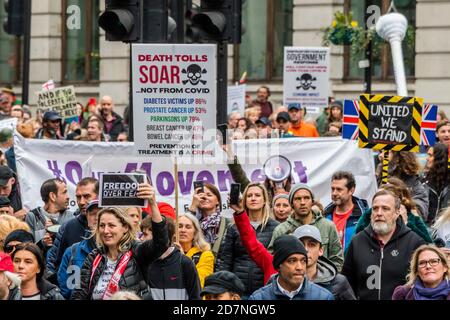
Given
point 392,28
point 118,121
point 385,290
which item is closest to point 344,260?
point 385,290

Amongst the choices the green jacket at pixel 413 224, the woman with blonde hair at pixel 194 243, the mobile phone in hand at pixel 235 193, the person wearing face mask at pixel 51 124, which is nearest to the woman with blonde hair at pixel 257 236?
the woman with blonde hair at pixel 194 243

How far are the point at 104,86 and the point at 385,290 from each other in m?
21.1

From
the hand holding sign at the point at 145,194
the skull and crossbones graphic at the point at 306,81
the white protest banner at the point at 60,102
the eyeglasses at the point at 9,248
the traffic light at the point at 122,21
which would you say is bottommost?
the eyeglasses at the point at 9,248

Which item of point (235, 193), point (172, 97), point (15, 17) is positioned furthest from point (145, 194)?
point (15, 17)

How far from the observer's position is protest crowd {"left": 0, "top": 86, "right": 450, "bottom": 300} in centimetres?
1039

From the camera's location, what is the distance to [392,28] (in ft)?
63.2

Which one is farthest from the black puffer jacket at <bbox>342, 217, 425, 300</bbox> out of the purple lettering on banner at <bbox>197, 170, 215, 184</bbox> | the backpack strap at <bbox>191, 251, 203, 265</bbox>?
the purple lettering on banner at <bbox>197, 170, 215, 184</bbox>

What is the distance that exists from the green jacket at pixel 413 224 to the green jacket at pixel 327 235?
25cm

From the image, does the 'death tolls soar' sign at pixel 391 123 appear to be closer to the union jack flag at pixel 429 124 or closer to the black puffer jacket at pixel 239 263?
the union jack flag at pixel 429 124

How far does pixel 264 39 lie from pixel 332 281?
20.8m

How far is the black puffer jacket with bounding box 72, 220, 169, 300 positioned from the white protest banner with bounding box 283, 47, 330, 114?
1306cm

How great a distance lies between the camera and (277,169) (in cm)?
1566

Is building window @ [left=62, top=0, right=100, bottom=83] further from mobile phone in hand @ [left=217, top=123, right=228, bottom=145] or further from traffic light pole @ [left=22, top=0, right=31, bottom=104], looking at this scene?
mobile phone in hand @ [left=217, top=123, right=228, bottom=145]

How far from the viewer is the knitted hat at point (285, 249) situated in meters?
10.2
